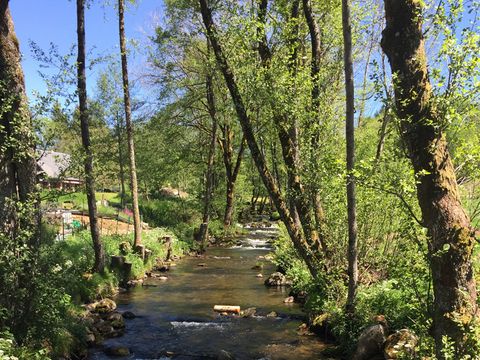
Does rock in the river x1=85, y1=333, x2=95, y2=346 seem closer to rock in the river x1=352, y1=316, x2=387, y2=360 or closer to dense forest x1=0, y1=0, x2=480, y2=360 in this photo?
dense forest x1=0, y1=0, x2=480, y2=360

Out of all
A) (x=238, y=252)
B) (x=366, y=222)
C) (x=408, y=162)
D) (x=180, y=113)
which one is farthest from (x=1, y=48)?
(x=180, y=113)

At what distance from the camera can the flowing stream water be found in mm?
9398

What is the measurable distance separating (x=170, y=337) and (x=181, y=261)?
10873 mm

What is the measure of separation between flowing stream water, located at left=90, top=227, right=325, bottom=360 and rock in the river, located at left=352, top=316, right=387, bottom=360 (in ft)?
4.09

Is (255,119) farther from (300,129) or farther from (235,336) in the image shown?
(235,336)

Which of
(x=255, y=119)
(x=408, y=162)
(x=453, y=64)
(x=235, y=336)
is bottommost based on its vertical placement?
(x=235, y=336)

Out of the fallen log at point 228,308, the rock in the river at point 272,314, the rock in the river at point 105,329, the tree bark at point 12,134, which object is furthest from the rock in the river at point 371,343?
the tree bark at point 12,134

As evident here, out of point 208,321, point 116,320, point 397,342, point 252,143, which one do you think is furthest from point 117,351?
point 252,143

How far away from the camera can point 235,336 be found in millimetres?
10406

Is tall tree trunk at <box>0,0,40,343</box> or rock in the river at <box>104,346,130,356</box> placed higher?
tall tree trunk at <box>0,0,40,343</box>

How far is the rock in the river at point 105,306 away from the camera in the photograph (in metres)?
11.8

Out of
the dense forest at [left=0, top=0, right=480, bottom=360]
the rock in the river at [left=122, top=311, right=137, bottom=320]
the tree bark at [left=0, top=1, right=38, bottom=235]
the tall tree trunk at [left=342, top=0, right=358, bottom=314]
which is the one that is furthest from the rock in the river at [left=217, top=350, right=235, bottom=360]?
the tree bark at [left=0, top=1, right=38, bottom=235]

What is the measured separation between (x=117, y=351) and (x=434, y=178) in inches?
285

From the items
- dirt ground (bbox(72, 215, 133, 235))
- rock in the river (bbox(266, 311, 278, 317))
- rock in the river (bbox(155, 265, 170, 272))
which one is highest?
dirt ground (bbox(72, 215, 133, 235))
